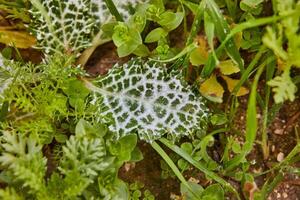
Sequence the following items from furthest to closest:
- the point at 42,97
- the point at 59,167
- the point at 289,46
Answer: the point at 42,97, the point at 59,167, the point at 289,46

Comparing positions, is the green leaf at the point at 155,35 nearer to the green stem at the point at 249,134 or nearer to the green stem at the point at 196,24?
the green stem at the point at 196,24

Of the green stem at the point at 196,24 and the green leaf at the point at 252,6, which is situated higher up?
the green stem at the point at 196,24

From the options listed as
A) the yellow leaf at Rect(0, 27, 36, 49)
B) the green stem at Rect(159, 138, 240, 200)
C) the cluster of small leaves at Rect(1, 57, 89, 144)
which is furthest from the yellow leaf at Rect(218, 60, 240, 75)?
the yellow leaf at Rect(0, 27, 36, 49)

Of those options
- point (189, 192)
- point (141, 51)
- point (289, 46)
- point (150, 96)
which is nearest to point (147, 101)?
point (150, 96)

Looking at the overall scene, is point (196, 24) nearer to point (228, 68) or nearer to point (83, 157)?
point (228, 68)

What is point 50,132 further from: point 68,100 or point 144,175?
point 144,175

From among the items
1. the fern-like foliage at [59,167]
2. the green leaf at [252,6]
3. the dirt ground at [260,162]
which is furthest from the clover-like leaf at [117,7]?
the fern-like foliage at [59,167]
